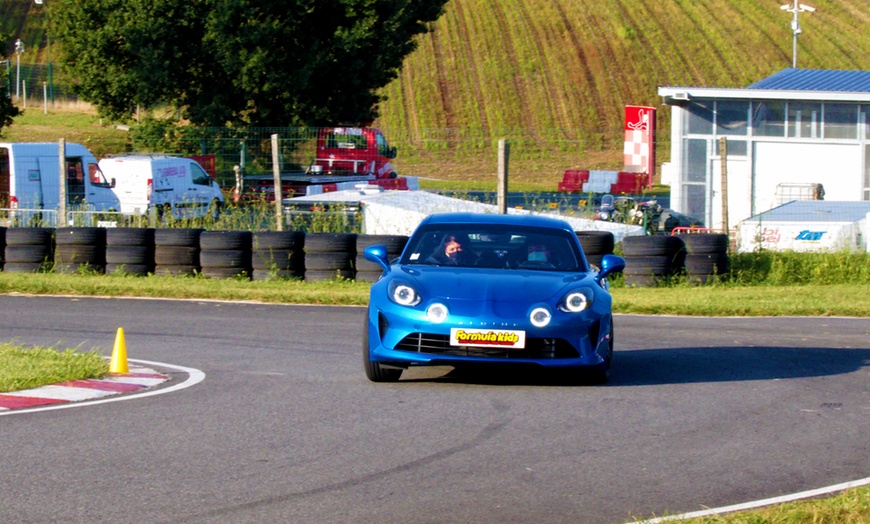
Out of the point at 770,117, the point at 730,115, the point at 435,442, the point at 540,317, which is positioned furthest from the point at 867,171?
the point at 435,442

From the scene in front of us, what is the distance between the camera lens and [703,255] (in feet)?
53.2

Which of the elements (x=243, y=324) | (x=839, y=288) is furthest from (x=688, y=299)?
(x=243, y=324)

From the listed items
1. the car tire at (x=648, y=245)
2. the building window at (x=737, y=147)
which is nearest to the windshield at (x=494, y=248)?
the car tire at (x=648, y=245)

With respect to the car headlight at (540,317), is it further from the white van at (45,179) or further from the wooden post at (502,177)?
the white van at (45,179)

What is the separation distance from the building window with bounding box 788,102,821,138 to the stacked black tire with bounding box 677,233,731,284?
18411mm

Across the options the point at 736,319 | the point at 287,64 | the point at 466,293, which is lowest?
the point at 736,319

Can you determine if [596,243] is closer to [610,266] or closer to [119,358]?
[610,266]

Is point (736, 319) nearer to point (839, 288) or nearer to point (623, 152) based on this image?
point (839, 288)

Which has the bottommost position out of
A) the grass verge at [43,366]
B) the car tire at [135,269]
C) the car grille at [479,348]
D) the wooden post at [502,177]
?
the grass verge at [43,366]

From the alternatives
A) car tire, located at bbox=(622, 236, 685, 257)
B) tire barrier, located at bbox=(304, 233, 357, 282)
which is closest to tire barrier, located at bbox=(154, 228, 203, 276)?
tire barrier, located at bbox=(304, 233, 357, 282)

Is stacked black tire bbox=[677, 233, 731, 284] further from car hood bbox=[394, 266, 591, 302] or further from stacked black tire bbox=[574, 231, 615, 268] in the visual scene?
car hood bbox=[394, 266, 591, 302]

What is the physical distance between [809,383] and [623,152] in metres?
45.8

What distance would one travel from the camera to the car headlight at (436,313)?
314 inches

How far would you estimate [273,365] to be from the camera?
9.56 m
